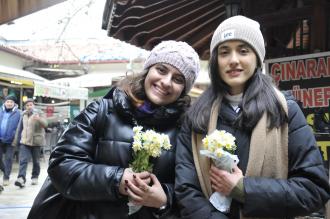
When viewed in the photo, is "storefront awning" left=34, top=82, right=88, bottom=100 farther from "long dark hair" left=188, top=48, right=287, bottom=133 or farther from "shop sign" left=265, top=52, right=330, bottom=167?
"long dark hair" left=188, top=48, right=287, bottom=133

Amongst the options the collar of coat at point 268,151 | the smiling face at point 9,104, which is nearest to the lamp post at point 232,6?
the collar of coat at point 268,151

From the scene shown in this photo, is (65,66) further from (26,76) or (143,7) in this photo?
(143,7)

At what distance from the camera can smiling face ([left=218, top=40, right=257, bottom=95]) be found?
201cm

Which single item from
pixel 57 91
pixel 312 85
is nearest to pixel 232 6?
pixel 312 85

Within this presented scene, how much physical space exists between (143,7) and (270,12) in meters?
1.55

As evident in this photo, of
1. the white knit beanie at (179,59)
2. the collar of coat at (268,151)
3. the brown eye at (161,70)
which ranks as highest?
the white knit beanie at (179,59)

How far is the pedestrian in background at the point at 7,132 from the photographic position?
31.1ft

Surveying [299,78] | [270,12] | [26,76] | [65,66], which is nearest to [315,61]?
[299,78]

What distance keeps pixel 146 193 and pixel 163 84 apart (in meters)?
0.61

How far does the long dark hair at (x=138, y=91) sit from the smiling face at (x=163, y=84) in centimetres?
3

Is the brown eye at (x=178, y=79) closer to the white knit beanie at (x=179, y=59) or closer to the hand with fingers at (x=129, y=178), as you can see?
the white knit beanie at (x=179, y=59)

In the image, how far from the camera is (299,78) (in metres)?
4.39

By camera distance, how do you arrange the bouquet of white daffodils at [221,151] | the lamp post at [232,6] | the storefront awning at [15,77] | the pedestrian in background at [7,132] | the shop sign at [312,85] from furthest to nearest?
the storefront awning at [15,77] → the pedestrian in background at [7,132] → the lamp post at [232,6] → the shop sign at [312,85] → the bouquet of white daffodils at [221,151]

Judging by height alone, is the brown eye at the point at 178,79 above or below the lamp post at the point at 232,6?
below
